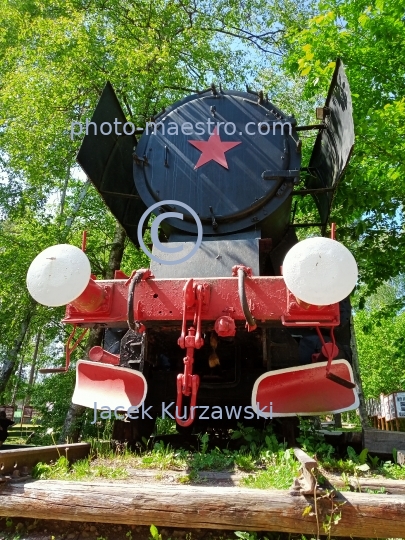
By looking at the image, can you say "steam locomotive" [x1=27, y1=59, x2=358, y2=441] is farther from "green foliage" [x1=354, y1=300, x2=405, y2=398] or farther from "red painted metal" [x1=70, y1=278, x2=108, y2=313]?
"green foliage" [x1=354, y1=300, x2=405, y2=398]

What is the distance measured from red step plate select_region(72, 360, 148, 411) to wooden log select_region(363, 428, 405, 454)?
1.69 m

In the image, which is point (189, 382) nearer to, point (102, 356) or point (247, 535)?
point (247, 535)

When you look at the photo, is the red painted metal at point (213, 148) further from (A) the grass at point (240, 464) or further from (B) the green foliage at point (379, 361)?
(B) the green foliage at point (379, 361)

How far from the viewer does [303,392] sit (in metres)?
3.24

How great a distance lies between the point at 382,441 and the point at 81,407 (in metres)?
4.96

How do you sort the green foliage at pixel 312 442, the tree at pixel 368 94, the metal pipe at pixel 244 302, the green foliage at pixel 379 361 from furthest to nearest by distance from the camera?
the green foliage at pixel 379 361
the tree at pixel 368 94
the green foliage at pixel 312 442
the metal pipe at pixel 244 302

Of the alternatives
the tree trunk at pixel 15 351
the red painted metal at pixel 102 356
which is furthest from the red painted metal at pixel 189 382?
the tree trunk at pixel 15 351

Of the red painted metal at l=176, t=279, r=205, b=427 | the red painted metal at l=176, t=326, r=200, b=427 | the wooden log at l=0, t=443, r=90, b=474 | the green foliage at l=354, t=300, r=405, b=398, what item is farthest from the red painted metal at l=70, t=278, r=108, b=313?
the green foliage at l=354, t=300, r=405, b=398

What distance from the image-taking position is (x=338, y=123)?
4.15 metres

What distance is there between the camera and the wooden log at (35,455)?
2.59 metres

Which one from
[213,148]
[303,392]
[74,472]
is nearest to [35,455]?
[74,472]

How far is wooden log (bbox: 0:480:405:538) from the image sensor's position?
6.50ft

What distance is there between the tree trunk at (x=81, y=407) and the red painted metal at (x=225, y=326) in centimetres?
415

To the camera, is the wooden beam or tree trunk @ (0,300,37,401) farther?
tree trunk @ (0,300,37,401)
